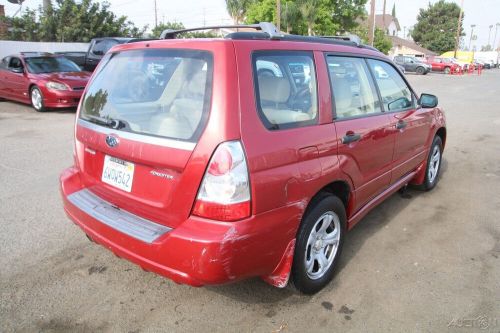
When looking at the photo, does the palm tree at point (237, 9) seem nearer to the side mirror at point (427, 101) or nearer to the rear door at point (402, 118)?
the side mirror at point (427, 101)

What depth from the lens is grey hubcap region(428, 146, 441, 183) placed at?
5129 mm

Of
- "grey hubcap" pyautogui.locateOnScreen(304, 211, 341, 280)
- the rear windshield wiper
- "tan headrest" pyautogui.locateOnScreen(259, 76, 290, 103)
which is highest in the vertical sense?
"tan headrest" pyautogui.locateOnScreen(259, 76, 290, 103)

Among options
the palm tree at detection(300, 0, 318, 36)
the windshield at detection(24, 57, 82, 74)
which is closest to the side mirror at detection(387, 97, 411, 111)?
the windshield at detection(24, 57, 82, 74)

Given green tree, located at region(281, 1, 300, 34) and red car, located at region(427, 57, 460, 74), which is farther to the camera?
red car, located at region(427, 57, 460, 74)

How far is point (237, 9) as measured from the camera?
46906 millimetres

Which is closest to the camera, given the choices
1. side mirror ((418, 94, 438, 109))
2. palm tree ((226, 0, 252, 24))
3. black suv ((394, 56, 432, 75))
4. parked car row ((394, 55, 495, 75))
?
side mirror ((418, 94, 438, 109))

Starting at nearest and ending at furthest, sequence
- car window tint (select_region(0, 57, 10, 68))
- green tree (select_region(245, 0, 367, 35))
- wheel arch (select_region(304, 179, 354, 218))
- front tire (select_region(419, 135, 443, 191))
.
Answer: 1. wheel arch (select_region(304, 179, 354, 218))
2. front tire (select_region(419, 135, 443, 191))
3. car window tint (select_region(0, 57, 10, 68))
4. green tree (select_region(245, 0, 367, 35))

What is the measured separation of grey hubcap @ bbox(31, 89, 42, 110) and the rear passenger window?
975 centimetres

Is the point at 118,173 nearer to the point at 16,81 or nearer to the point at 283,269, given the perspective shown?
the point at 283,269

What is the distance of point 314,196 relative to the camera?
277 cm

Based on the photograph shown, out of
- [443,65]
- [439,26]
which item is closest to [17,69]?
[443,65]

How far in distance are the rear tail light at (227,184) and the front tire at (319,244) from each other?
595 mm

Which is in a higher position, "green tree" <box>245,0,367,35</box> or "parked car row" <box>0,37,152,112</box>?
"green tree" <box>245,0,367,35</box>

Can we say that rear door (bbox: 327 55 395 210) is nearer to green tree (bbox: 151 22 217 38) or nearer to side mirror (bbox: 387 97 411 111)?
side mirror (bbox: 387 97 411 111)
